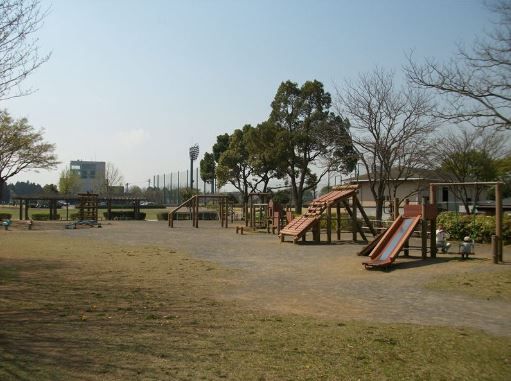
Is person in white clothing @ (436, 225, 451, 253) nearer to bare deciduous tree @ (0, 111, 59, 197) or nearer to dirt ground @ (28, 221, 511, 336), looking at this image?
dirt ground @ (28, 221, 511, 336)

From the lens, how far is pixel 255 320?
7.25 m

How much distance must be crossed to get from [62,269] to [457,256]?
424 inches

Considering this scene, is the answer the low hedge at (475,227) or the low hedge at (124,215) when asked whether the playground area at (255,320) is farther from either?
the low hedge at (124,215)

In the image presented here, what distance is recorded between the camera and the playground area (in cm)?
510

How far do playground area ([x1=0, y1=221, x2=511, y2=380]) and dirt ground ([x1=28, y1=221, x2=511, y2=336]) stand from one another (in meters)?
0.03

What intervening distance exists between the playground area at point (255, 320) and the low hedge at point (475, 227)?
18.8 ft

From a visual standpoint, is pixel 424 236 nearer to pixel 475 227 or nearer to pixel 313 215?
pixel 475 227

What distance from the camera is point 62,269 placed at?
1246cm

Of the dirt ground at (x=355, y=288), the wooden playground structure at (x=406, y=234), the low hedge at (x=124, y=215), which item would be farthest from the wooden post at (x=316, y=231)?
the low hedge at (x=124, y=215)

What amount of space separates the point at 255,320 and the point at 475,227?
15253 mm

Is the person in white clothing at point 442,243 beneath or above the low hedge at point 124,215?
beneath

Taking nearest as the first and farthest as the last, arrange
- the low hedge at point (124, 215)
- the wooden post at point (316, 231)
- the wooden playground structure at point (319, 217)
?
the wooden playground structure at point (319, 217)
the wooden post at point (316, 231)
the low hedge at point (124, 215)

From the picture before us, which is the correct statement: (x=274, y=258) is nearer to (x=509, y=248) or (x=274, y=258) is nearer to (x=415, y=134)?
(x=509, y=248)

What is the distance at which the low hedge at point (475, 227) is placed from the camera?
1919cm
